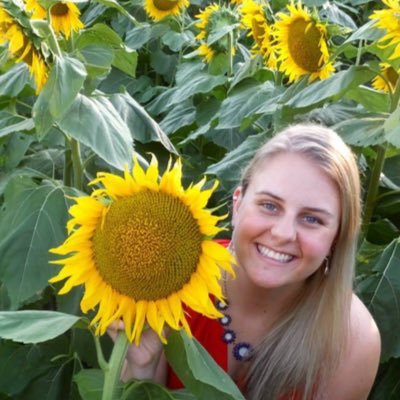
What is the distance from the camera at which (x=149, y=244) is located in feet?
3.63

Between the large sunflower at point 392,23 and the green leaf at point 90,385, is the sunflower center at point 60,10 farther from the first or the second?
the green leaf at point 90,385

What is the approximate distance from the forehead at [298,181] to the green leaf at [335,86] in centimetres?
36

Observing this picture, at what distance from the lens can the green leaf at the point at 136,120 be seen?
1.90m

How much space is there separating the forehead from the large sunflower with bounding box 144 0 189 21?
1.94 meters

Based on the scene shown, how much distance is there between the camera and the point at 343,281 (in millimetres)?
1644

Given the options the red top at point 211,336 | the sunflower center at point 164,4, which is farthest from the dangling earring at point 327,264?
the sunflower center at point 164,4

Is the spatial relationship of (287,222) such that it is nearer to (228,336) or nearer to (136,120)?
(228,336)

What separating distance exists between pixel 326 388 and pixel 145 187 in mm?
772

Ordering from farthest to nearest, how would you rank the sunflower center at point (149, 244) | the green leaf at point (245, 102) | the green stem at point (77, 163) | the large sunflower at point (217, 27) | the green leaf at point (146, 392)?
1. the large sunflower at point (217, 27)
2. the green leaf at point (245, 102)
3. the green stem at point (77, 163)
4. the green leaf at point (146, 392)
5. the sunflower center at point (149, 244)

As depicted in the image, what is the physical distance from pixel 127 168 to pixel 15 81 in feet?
2.70

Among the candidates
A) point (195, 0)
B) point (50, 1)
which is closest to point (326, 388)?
point (50, 1)

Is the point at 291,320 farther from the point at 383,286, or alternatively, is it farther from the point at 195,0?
the point at 195,0

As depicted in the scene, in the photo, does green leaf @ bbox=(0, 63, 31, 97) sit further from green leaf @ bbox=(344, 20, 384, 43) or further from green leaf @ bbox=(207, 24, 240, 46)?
green leaf @ bbox=(207, 24, 240, 46)

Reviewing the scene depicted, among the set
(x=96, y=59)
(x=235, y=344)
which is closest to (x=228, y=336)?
(x=235, y=344)
